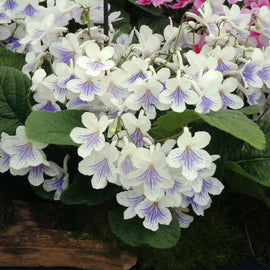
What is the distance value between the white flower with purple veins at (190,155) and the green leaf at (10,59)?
1.61 ft

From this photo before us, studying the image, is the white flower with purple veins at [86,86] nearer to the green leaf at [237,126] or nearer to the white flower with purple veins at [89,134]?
the white flower with purple veins at [89,134]

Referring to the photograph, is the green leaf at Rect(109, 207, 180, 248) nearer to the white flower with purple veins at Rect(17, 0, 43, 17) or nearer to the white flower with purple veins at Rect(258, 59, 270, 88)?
the white flower with purple veins at Rect(258, 59, 270, 88)

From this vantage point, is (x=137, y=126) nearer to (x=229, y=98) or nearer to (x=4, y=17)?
(x=229, y=98)

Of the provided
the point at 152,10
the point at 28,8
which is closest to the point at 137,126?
the point at 28,8

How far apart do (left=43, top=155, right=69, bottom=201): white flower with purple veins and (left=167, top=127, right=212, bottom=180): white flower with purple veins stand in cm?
26

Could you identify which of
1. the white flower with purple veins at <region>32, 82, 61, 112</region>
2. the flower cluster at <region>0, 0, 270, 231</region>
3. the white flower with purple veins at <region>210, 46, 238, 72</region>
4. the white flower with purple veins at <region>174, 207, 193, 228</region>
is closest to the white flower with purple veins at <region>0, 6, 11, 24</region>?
the flower cluster at <region>0, 0, 270, 231</region>

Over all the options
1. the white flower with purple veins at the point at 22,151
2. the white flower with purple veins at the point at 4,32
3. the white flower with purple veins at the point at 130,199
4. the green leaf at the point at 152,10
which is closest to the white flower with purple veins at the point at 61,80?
the white flower with purple veins at the point at 22,151

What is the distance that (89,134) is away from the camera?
844 mm

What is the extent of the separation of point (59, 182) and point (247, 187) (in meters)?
0.38

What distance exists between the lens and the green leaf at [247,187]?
3.30 feet

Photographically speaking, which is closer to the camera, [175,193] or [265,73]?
[175,193]

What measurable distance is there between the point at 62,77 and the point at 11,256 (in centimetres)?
39

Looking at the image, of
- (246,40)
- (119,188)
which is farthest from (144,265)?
(246,40)

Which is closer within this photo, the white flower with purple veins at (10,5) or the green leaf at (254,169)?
the green leaf at (254,169)
